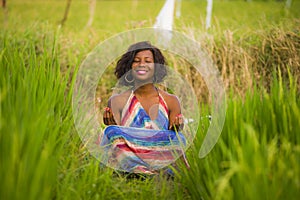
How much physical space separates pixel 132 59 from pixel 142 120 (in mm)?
439

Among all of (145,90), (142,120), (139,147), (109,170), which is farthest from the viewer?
(145,90)

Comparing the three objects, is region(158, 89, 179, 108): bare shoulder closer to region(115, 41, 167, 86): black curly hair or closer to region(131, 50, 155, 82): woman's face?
region(131, 50, 155, 82): woman's face

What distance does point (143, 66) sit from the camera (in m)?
2.76

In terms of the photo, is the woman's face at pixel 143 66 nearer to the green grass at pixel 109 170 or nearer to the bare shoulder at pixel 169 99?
the bare shoulder at pixel 169 99

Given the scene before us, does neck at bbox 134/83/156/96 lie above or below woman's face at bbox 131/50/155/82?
below

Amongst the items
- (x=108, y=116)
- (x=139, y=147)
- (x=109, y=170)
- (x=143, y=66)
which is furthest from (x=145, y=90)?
(x=109, y=170)

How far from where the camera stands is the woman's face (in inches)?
108

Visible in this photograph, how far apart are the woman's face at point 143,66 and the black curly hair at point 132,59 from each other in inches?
1.6

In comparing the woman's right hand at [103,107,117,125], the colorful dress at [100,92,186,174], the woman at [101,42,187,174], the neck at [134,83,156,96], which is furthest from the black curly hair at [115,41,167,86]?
the colorful dress at [100,92,186,174]

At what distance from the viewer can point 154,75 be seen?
3057 millimetres

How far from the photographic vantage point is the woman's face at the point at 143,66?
9.01 ft

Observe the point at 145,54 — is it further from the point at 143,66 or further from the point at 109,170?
the point at 109,170

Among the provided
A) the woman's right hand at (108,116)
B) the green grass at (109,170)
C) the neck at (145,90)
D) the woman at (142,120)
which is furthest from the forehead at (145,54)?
the green grass at (109,170)

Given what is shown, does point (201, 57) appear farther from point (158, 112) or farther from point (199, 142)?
point (199, 142)
